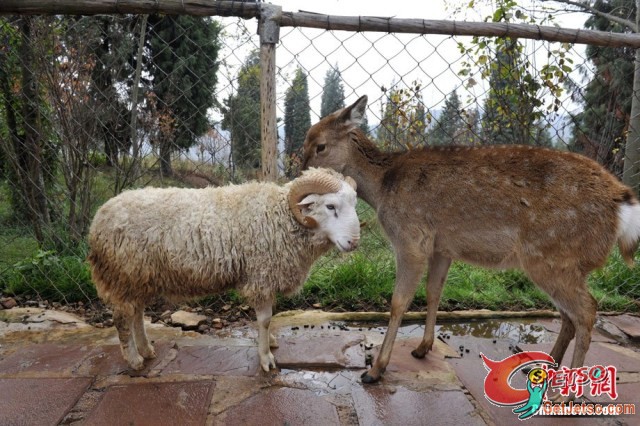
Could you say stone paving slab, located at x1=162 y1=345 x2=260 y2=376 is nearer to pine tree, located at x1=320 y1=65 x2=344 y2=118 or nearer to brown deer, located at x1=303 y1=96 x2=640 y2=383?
brown deer, located at x1=303 y1=96 x2=640 y2=383

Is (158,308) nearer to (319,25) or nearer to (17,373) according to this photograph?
(17,373)

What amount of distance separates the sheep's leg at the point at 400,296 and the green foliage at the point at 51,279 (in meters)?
3.02

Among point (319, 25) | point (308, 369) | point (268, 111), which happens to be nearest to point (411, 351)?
point (308, 369)

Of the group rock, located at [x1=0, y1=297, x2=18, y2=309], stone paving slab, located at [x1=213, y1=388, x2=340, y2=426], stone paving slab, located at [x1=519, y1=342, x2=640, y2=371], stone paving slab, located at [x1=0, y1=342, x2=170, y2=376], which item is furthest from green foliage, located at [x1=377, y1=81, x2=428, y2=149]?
rock, located at [x1=0, y1=297, x2=18, y2=309]

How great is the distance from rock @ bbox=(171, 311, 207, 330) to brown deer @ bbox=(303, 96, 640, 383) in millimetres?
1755

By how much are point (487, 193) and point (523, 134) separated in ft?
7.40

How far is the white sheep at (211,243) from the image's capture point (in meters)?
3.22

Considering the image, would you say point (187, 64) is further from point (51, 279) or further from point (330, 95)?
point (51, 279)

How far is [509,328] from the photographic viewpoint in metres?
4.28

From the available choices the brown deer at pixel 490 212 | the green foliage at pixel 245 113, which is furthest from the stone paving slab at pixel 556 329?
the green foliage at pixel 245 113

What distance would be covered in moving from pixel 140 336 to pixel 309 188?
168 centimetres

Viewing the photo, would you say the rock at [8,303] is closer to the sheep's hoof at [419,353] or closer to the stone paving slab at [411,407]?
Result: the stone paving slab at [411,407]

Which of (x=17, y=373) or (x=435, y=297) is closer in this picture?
(x=17, y=373)

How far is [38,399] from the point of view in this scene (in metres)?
2.96
